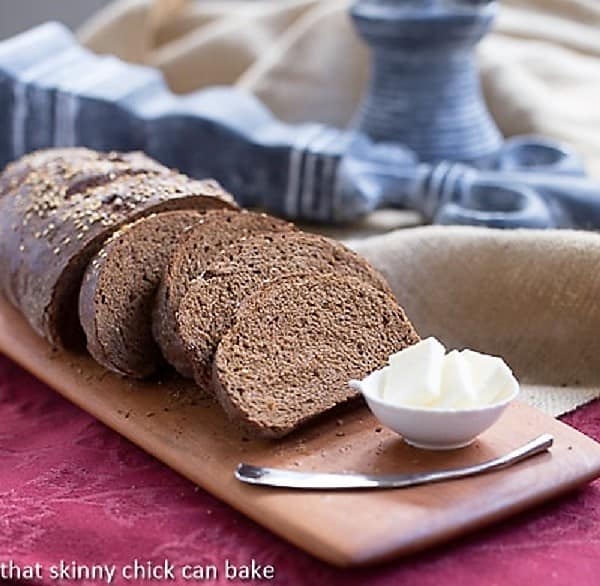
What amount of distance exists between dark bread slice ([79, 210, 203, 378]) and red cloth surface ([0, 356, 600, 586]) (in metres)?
0.14

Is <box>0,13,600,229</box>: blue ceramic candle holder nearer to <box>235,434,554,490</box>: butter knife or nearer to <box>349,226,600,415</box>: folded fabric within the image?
<box>349,226,600,415</box>: folded fabric

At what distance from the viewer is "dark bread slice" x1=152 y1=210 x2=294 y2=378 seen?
1.88 meters

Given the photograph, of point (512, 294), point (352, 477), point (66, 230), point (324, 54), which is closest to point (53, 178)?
point (66, 230)

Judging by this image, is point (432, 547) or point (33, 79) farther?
point (33, 79)

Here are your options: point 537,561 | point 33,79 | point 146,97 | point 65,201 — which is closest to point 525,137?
point 146,97

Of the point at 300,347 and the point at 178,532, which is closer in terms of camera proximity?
the point at 178,532

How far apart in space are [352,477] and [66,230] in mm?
730

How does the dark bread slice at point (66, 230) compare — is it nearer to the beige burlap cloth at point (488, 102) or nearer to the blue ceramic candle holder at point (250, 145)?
the beige burlap cloth at point (488, 102)

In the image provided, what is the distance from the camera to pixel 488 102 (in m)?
3.54

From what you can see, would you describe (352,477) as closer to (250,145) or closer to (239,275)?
(239,275)

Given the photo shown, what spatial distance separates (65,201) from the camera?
7.17 feet

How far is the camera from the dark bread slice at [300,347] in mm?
1734

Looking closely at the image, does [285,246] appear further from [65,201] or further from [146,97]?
[146,97]

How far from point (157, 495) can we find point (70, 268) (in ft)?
1.59
